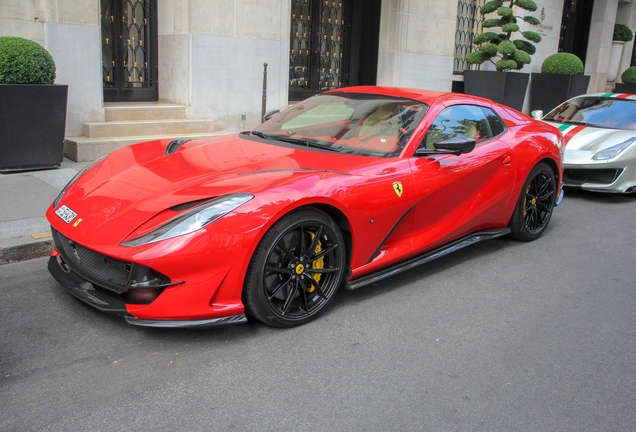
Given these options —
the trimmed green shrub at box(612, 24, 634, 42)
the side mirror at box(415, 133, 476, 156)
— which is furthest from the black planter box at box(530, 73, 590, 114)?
the side mirror at box(415, 133, 476, 156)

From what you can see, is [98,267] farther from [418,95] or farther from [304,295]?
[418,95]

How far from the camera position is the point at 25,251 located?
179 inches

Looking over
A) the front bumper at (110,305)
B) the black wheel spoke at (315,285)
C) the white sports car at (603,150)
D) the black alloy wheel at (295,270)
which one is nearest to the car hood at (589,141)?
the white sports car at (603,150)

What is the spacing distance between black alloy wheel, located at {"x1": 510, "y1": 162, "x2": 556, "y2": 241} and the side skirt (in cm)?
21

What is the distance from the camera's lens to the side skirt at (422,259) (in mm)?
3790

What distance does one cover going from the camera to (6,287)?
392 centimetres

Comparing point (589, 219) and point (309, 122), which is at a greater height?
point (309, 122)

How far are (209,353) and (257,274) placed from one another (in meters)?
0.52

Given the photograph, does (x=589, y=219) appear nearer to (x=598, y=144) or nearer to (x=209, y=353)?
(x=598, y=144)

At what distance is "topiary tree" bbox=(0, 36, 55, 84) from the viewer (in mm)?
6625

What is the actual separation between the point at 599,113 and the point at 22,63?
8.11 meters

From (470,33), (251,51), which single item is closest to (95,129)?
(251,51)

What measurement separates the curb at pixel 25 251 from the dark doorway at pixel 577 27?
20.2 metres

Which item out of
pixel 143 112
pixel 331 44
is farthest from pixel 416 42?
pixel 143 112
